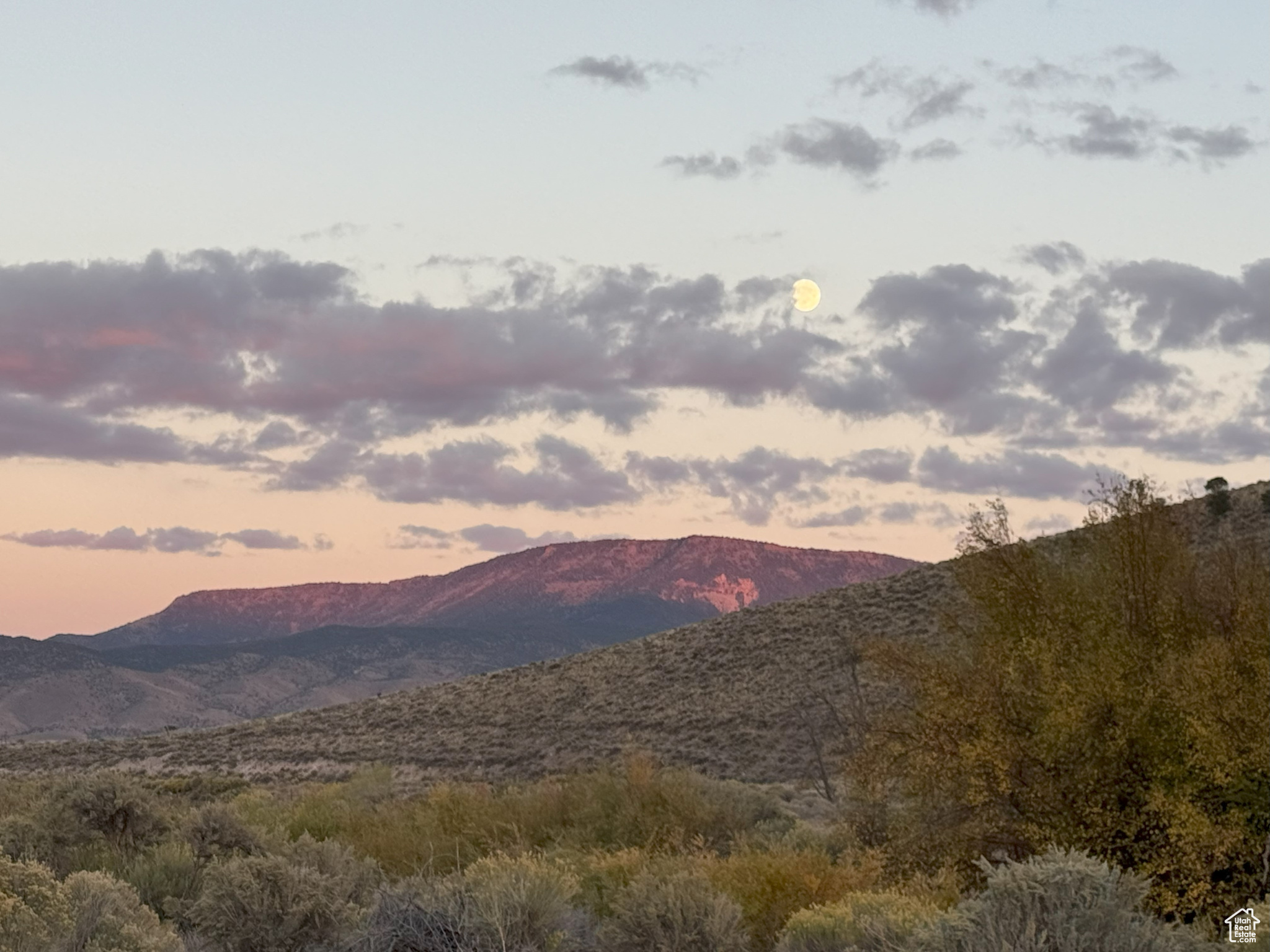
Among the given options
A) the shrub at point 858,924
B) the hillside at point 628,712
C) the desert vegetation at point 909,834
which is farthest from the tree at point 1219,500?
the shrub at point 858,924

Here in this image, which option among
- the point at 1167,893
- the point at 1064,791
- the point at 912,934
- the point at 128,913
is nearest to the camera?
the point at 912,934

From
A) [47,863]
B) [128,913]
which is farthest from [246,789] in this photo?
[128,913]

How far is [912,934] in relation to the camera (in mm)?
10602

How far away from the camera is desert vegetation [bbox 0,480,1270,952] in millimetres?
11703

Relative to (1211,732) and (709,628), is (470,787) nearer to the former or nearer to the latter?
(1211,732)

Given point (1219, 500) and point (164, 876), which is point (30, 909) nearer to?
point (164, 876)

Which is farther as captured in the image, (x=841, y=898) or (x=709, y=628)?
(x=709, y=628)

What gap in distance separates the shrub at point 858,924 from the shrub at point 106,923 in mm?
5506

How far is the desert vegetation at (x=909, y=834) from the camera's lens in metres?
11.7

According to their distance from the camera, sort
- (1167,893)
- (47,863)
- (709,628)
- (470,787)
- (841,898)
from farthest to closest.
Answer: (709,628)
(470,787)
(47,863)
(1167,893)
(841,898)

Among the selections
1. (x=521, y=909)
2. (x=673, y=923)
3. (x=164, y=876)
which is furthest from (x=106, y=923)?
(x=164, y=876)

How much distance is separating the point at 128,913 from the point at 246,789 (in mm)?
31803

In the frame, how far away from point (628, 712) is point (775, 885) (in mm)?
49238

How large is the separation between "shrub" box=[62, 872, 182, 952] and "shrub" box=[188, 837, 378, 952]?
1.43 m
